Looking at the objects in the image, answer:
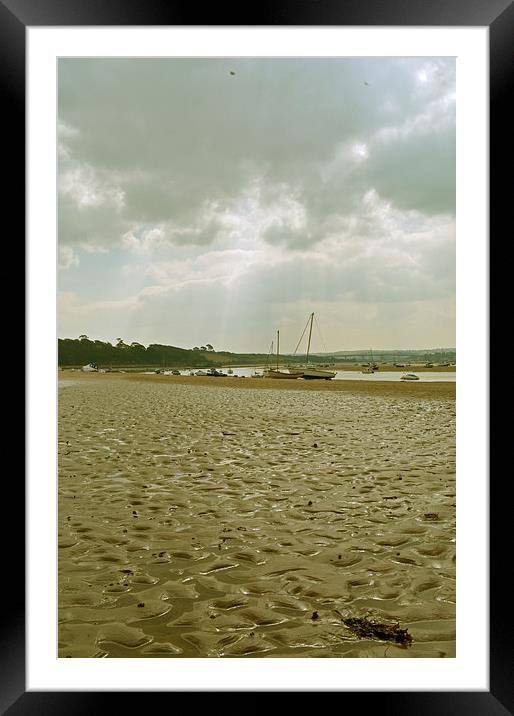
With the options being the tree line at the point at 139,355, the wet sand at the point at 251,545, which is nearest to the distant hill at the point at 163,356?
the tree line at the point at 139,355

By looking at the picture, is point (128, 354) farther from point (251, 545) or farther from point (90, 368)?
point (251, 545)

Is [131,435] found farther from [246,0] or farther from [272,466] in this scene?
[246,0]

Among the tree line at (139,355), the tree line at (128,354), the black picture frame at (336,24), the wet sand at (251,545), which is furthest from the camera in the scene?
the tree line at (128,354)

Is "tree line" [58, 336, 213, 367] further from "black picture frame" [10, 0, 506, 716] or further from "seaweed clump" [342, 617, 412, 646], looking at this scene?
"black picture frame" [10, 0, 506, 716]

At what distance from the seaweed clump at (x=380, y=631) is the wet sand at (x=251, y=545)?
27 mm

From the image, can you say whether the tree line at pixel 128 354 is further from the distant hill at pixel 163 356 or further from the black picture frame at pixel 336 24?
the black picture frame at pixel 336 24

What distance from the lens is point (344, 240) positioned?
3622cm

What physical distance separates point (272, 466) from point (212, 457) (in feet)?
2.22

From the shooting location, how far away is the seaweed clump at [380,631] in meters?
1.70

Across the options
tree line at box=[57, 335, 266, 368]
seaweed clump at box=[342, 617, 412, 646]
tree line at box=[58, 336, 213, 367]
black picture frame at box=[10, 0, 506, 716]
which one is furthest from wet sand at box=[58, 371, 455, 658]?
tree line at box=[58, 336, 213, 367]

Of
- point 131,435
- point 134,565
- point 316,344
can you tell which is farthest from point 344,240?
point 134,565

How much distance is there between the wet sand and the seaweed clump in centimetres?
3

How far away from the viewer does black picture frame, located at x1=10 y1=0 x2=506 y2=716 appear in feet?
2.87
